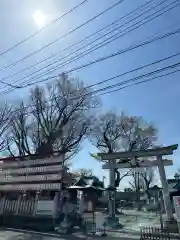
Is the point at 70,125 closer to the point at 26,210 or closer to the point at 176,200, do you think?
the point at 26,210

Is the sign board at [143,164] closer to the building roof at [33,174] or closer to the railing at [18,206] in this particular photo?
the building roof at [33,174]

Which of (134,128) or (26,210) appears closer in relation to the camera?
(26,210)

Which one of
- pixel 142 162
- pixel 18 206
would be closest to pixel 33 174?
pixel 18 206

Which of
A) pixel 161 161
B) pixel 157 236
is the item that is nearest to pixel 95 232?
pixel 157 236

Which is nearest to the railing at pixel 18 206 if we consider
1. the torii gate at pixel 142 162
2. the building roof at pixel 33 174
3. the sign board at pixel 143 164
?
the building roof at pixel 33 174

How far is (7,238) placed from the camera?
38.2ft

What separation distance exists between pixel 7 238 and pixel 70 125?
17.1 meters

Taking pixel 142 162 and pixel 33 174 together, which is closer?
pixel 33 174

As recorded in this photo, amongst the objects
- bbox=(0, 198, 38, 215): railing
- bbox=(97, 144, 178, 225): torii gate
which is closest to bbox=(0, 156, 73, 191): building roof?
bbox=(0, 198, 38, 215): railing

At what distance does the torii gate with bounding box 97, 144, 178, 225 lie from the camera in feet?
51.5

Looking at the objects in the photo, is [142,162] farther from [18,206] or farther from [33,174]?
[18,206]

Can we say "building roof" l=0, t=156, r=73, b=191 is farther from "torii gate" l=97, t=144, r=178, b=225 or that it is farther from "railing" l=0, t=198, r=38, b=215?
"torii gate" l=97, t=144, r=178, b=225

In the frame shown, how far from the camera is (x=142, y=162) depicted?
701 inches

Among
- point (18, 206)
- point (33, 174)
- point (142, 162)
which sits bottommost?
point (18, 206)
